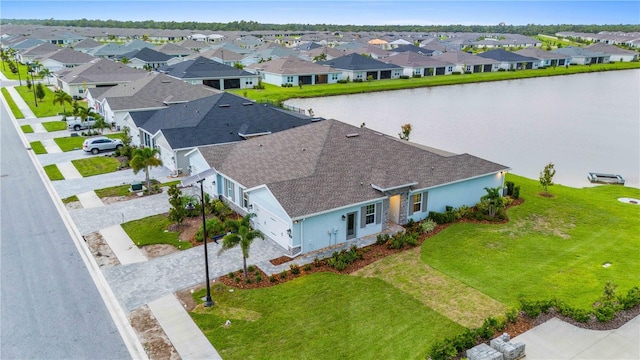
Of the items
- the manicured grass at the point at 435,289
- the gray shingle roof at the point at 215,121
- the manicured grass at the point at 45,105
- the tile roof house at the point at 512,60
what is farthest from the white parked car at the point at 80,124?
the tile roof house at the point at 512,60

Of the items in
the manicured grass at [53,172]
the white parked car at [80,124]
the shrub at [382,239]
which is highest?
the white parked car at [80,124]

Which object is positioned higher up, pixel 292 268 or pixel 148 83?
pixel 148 83

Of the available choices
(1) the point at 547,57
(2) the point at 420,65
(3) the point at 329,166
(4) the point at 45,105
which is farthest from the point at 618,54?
(4) the point at 45,105

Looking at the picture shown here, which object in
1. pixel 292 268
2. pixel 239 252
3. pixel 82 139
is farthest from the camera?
pixel 82 139

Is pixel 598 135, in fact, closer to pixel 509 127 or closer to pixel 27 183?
pixel 509 127

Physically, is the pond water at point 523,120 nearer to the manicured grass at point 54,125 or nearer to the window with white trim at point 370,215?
the window with white trim at point 370,215

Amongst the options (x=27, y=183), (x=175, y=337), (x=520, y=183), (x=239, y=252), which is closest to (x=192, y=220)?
(x=239, y=252)
